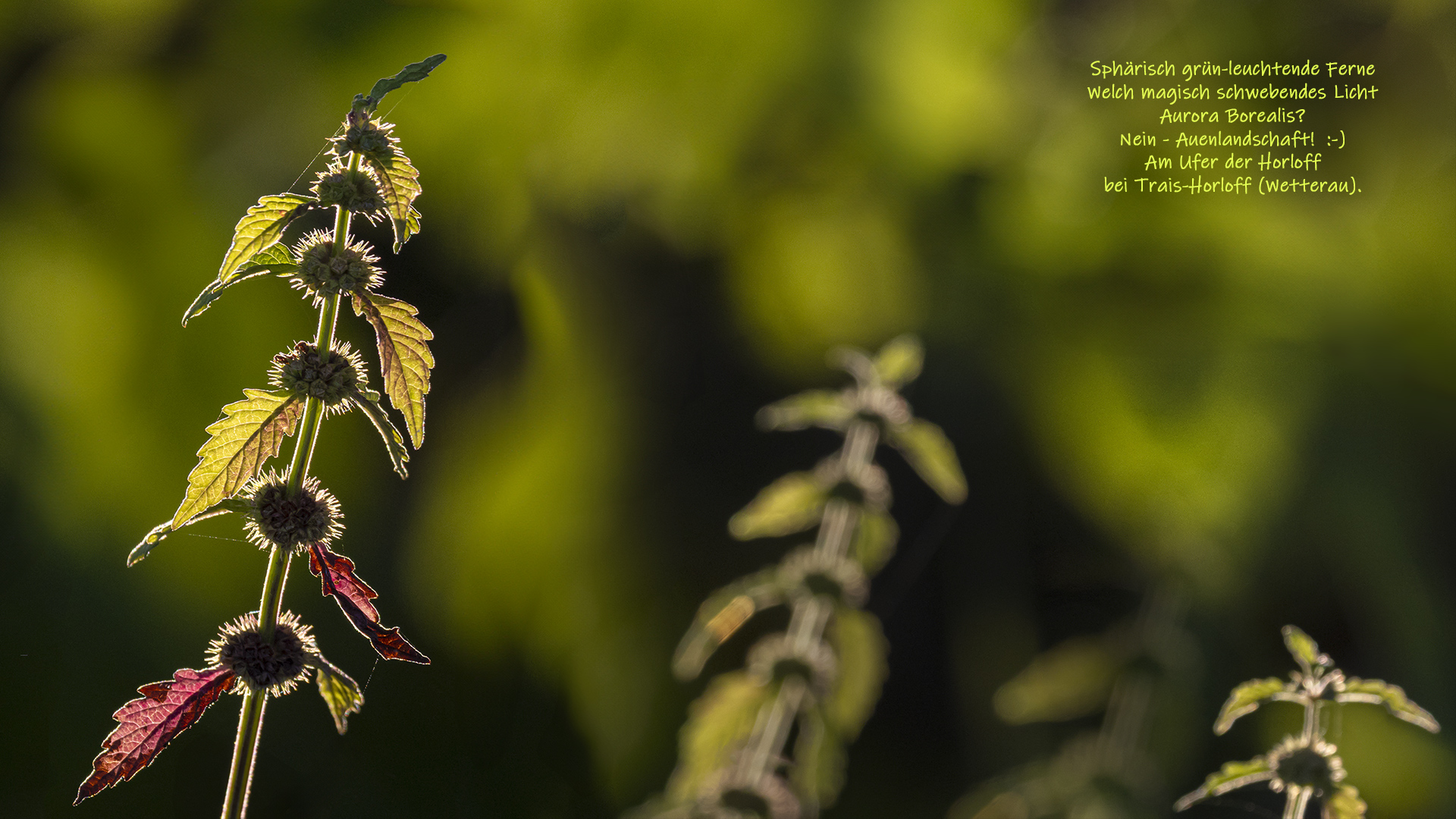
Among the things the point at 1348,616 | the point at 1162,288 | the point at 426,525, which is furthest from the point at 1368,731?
the point at 426,525

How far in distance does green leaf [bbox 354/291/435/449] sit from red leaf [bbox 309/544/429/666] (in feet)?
0.11

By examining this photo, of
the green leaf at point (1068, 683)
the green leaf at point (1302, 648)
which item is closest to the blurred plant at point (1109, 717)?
the green leaf at point (1068, 683)

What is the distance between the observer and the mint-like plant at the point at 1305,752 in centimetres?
24

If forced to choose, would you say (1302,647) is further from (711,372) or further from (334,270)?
(711,372)

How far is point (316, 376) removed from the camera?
0.19 m

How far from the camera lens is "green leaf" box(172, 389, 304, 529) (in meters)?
0.18

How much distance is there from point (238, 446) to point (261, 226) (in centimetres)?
5

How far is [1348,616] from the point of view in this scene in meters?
0.88

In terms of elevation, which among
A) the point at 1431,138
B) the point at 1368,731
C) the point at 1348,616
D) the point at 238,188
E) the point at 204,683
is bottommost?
the point at 204,683

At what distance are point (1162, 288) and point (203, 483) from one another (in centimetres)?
91

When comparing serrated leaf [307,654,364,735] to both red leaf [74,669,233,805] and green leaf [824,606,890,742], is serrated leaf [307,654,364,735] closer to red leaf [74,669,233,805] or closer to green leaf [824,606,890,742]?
red leaf [74,669,233,805]

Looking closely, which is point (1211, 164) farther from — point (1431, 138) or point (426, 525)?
point (426, 525)

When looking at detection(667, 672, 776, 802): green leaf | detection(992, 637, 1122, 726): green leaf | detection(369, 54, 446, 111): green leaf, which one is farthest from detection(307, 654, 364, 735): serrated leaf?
detection(992, 637, 1122, 726): green leaf

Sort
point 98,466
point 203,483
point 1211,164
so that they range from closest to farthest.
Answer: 1. point 203,483
2. point 98,466
3. point 1211,164
